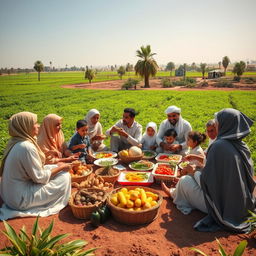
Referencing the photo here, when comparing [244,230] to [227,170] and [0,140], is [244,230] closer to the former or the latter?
[227,170]

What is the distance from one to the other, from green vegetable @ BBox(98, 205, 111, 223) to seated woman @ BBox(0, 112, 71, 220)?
2.94 feet

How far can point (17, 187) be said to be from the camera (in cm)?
387

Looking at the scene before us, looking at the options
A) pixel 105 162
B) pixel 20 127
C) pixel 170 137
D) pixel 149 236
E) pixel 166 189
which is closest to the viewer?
pixel 149 236

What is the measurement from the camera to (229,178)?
355 centimetres

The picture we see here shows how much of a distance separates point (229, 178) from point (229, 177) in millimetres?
16

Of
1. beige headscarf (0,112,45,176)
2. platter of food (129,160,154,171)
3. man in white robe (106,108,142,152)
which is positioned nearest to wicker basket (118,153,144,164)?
platter of food (129,160,154,171)

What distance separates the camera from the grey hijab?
139 inches

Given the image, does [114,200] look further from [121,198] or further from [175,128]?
[175,128]

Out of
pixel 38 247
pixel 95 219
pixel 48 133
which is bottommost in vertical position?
pixel 95 219

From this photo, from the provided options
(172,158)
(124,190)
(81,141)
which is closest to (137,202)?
(124,190)

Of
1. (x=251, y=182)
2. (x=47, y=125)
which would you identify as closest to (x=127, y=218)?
(x=251, y=182)

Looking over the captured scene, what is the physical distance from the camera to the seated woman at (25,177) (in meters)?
3.76

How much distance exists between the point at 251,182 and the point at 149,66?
40896 mm

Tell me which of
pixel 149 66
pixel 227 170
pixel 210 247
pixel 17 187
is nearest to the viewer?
pixel 210 247
